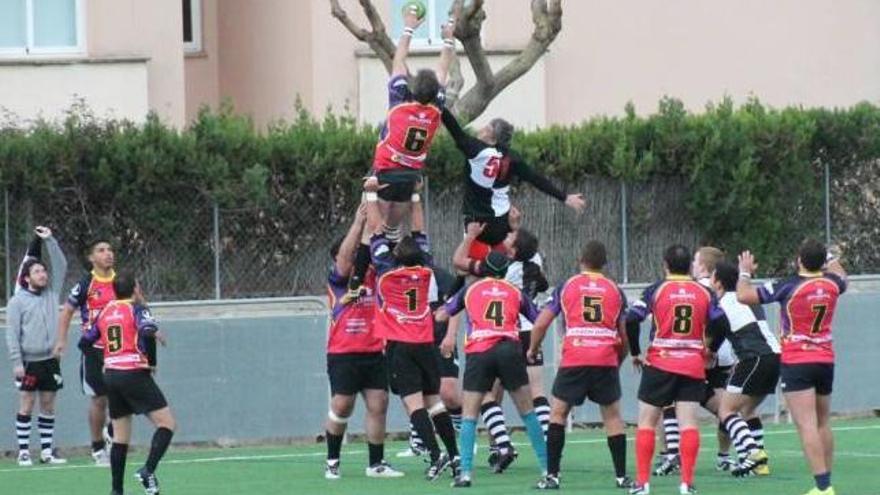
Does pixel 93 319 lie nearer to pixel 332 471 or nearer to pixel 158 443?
pixel 332 471

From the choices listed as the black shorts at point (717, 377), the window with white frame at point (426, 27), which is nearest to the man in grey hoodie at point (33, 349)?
the black shorts at point (717, 377)

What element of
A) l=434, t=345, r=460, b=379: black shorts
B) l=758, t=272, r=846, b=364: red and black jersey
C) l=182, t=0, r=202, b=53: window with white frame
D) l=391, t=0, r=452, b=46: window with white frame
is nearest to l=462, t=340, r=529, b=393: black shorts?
l=434, t=345, r=460, b=379: black shorts

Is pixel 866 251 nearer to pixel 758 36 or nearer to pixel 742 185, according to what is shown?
pixel 742 185

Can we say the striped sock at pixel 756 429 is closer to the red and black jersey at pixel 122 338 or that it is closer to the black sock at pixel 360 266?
the black sock at pixel 360 266

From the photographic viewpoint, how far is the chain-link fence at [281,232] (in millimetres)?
25953

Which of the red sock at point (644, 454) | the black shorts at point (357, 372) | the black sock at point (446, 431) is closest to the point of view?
the red sock at point (644, 454)

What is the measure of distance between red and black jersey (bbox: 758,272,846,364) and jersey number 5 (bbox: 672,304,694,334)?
0.66 m

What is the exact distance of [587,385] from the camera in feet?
60.7

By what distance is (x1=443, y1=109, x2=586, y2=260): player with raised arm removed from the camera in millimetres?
20469

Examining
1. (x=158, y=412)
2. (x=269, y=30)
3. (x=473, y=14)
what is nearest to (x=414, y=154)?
(x=158, y=412)

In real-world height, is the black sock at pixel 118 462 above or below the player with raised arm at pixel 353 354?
below

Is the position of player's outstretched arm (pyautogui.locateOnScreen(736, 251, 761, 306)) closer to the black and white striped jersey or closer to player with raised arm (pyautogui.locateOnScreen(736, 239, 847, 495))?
player with raised arm (pyautogui.locateOnScreen(736, 239, 847, 495))

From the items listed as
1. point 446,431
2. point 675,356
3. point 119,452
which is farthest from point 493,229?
point 119,452

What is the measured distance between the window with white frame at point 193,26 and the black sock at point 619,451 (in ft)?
52.7
